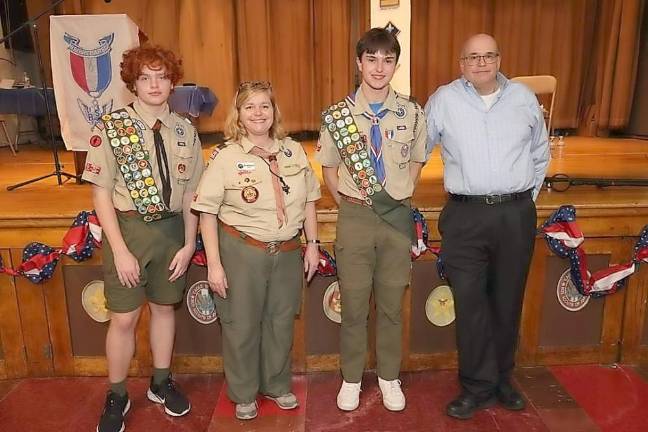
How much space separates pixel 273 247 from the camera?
188 cm

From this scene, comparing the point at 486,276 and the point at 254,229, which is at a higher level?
the point at 254,229

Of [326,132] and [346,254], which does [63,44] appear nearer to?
[326,132]

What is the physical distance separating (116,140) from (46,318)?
101cm

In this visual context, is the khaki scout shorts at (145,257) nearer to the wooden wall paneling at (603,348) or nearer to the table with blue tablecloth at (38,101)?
the wooden wall paneling at (603,348)

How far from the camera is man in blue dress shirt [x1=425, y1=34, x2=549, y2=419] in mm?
1841

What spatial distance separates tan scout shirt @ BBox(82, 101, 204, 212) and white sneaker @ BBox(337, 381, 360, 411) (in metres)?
0.90

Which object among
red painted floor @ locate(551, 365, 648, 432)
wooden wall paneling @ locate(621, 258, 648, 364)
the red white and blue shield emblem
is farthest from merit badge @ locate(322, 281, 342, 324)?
the red white and blue shield emblem

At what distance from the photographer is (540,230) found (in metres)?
2.28

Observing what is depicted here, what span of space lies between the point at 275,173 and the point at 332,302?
74cm

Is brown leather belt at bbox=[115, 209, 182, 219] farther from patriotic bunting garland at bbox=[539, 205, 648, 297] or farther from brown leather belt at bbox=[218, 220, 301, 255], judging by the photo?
patriotic bunting garland at bbox=[539, 205, 648, 297]

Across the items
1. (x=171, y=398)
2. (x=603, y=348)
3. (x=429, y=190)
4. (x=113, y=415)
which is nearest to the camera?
(x=113, y=415)

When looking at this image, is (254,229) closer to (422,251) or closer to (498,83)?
(422,251)

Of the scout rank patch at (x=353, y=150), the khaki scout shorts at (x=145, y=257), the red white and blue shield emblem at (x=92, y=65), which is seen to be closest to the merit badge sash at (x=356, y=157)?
the scout rank patch at (x=353, y=150)

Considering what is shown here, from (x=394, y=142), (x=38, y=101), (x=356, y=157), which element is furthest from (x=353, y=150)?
(x=38, y=101)
